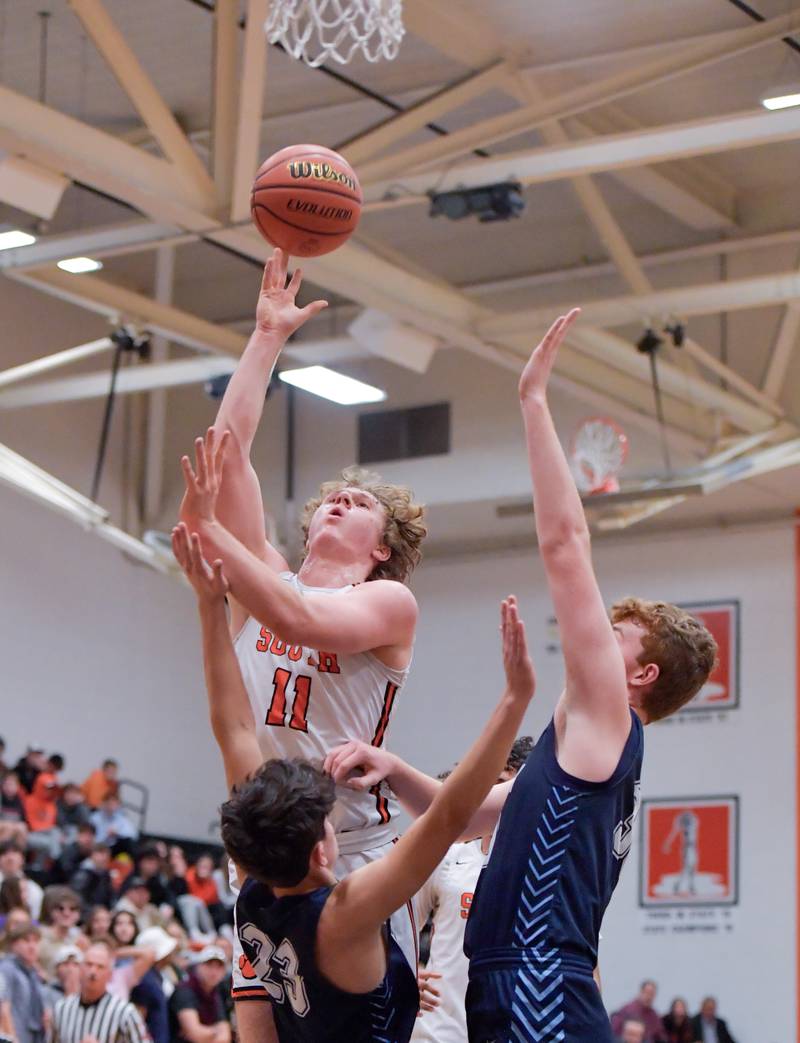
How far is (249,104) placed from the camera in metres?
11.9

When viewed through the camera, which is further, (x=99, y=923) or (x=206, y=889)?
(x=206, y=889)

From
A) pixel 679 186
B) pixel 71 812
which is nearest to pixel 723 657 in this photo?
pixel 679 186

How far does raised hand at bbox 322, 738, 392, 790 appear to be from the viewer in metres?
4.25

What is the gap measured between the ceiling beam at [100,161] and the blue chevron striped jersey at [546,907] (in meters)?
9.03

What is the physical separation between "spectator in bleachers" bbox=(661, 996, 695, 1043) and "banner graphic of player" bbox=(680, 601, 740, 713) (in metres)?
3.48

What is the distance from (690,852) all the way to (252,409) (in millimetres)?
16004

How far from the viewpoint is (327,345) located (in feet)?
57.9

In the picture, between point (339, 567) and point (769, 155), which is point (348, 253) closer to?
point (769, 155)

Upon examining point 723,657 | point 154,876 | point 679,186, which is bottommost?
point 154,876


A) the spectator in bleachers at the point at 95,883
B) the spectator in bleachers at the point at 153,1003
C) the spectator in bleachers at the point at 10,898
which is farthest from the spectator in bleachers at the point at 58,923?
the spectator in bleachers at the point at 95,883

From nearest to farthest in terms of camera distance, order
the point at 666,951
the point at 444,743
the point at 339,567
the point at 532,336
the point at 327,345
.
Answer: the point at 339,567 → the point at 532,336 → the point at 327,345 → the point at 666,951 → the point at 444,743

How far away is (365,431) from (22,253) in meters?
8.13

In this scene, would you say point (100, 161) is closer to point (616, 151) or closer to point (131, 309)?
point (616, 151)


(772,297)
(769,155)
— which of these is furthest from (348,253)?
(769,155)
